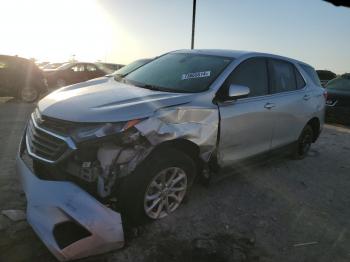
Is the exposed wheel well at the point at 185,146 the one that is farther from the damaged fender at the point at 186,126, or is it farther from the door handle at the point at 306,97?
the door handle at the point at 306,97

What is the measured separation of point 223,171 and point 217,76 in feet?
3.54

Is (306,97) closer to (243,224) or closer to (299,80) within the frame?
(299,80)

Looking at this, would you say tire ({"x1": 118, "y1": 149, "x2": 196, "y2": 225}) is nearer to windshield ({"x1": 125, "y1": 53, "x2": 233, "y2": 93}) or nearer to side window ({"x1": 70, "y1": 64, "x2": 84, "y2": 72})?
windshield ({"x1": 125, "y1": 53, "x2": 233, "y2": 93})

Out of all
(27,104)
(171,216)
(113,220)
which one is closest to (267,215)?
(171,216)

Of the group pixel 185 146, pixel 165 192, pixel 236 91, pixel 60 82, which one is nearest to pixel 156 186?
pixel 165 192

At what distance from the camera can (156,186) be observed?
3.62m

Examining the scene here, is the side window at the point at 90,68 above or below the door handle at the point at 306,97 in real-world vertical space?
below

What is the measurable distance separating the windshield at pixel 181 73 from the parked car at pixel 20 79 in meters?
8.63

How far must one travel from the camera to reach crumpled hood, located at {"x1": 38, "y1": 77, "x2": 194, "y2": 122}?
3.27 metres

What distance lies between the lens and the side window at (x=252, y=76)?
452 centimetres

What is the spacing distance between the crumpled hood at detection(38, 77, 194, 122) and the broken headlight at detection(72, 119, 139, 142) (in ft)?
0.16

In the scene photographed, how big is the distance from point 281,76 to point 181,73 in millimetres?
1740

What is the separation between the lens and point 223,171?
Answer: 4.42 meters

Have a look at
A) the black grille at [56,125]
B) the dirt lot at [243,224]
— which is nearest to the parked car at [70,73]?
the dirt lot at [243,224]
